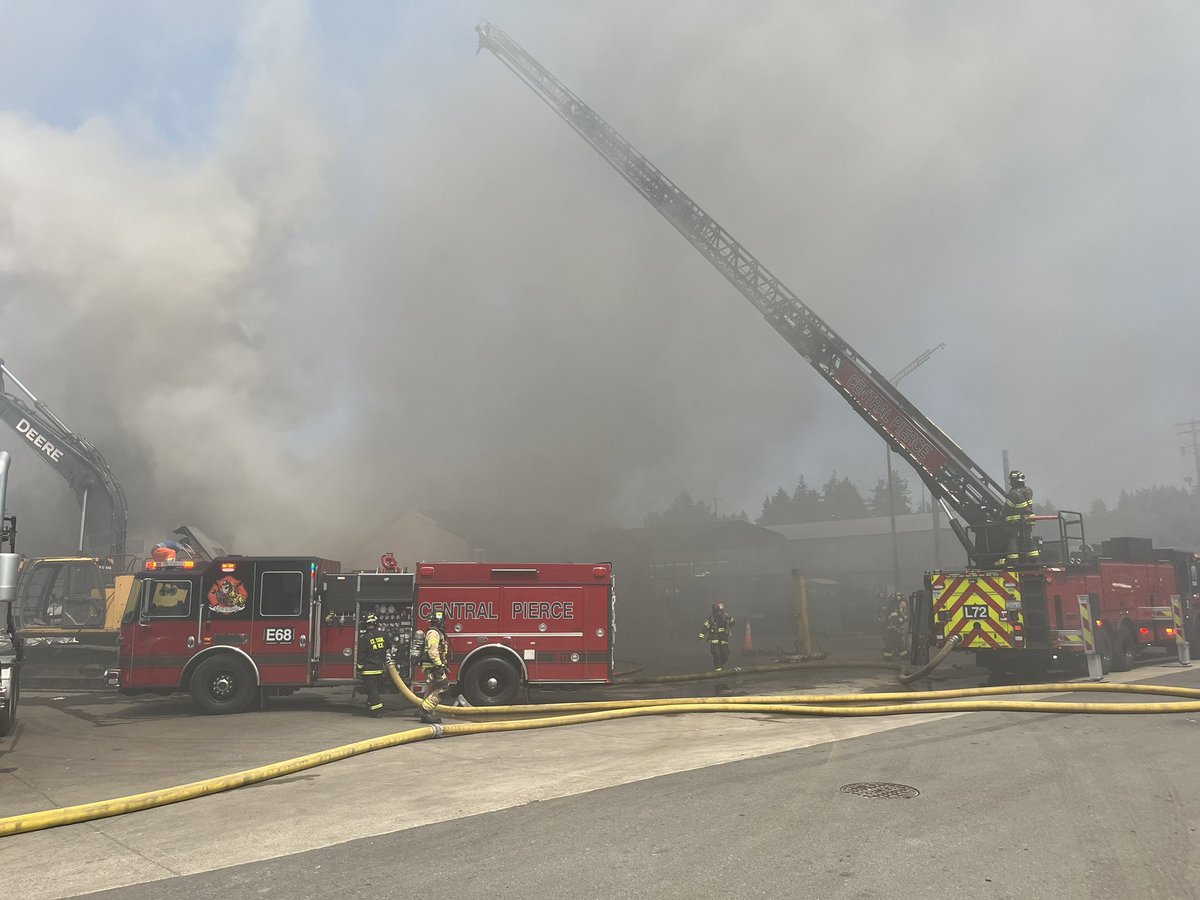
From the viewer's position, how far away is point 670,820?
5.53 m

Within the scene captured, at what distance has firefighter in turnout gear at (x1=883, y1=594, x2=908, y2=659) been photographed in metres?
18.1

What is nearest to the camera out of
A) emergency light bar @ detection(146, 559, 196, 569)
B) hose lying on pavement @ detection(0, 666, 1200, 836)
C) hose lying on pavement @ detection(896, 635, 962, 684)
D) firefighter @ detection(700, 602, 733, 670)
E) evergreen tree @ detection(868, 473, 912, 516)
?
hose lying on pavement @ detection(0, 666, 1200, 836)

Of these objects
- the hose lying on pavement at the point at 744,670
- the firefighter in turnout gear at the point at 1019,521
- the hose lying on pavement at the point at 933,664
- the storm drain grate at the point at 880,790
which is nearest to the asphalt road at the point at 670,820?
the storm drain grate at the point at 880,790

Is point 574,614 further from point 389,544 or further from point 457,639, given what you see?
point 389,544

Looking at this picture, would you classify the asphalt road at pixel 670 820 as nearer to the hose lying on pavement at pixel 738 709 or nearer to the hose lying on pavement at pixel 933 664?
the hose lying on pavement at pixel 738 709

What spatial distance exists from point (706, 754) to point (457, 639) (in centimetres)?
513

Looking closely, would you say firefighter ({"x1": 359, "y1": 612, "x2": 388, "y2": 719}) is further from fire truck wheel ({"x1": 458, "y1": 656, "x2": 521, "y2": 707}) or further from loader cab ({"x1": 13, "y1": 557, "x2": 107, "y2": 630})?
loader cab ({"x1": 13, "y1": 557, "x2": 107, "y2": 630})

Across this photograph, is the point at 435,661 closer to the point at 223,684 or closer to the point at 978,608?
the point at 223,684

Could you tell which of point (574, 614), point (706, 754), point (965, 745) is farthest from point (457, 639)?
point (965, 745)

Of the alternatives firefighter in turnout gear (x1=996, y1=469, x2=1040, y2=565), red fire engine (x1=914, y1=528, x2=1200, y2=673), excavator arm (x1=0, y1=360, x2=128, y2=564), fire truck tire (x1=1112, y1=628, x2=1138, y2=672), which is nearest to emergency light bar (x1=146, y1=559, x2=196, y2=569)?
excavator arm (x1=0, y1=360, x2=128, y2=564)

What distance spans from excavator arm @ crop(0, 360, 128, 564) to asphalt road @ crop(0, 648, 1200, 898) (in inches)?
439

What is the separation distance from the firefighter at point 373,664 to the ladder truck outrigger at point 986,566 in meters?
9.15

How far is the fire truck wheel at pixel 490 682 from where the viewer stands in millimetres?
11828

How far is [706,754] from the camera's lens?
25.9 ft
